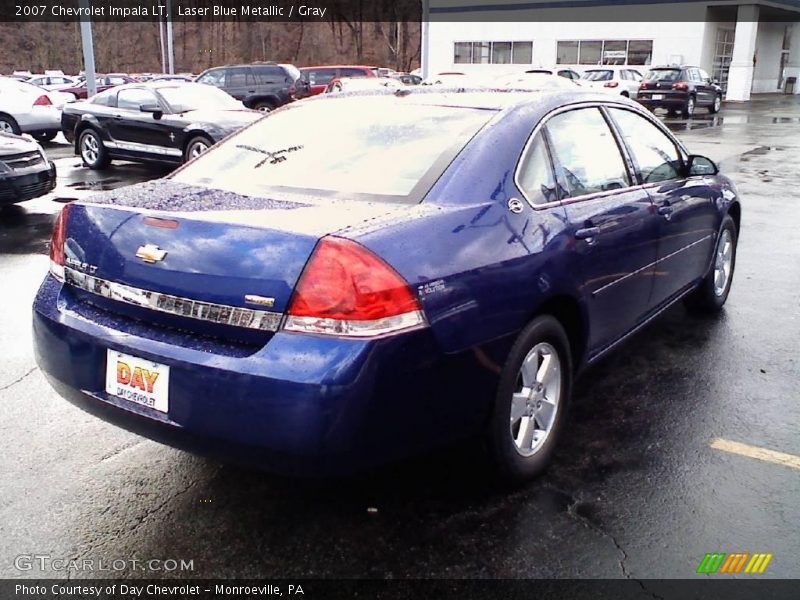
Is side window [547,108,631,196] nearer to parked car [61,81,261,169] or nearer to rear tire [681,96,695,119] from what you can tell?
parked car [61,81,261,169]

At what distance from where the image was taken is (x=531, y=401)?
3.23m

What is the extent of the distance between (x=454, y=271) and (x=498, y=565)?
105cm

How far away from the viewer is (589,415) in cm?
393

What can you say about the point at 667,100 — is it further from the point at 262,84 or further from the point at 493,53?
the point at 493,53

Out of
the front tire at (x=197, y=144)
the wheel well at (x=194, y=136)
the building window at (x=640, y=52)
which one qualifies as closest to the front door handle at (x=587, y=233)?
the wheel well at (x=194, y=136)

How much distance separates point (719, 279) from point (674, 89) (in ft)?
75.7

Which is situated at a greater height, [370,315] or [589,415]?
[370,315]

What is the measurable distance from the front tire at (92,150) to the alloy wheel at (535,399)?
480 inches

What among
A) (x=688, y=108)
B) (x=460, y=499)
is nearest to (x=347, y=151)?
(x=460, y=499)

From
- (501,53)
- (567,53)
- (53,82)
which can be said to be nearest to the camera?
(53,82)

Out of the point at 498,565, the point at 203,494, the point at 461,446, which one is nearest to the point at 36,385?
the point at 203,494

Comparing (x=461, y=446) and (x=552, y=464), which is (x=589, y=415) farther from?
(x=461, y=446)

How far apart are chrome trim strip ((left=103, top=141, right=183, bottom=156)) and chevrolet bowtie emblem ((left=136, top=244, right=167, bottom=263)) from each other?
9951 mm

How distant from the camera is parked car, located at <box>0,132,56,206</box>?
8.80 metres
